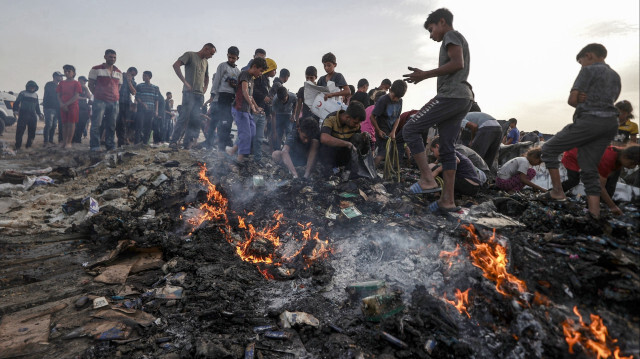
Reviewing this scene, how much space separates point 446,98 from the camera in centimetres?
362

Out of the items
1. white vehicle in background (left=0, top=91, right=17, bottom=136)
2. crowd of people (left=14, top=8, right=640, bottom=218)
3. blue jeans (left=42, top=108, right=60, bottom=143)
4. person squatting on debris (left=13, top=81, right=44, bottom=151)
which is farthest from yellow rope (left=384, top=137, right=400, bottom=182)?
white vehicle in background (left=0, top=91, right=17, bottom=136)

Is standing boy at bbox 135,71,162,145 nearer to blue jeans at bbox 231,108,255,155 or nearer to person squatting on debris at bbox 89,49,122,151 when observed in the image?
person squatting on debris at bbox 89,49,122,151

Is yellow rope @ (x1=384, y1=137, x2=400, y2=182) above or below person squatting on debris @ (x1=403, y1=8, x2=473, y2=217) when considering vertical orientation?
below

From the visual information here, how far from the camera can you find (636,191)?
16.4 feet

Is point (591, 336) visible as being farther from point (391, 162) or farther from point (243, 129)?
point (243, 129)

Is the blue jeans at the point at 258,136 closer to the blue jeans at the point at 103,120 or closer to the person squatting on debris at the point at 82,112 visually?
the blue jeans at the point at 103,120

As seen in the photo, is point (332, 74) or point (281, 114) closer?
point (332, 74)

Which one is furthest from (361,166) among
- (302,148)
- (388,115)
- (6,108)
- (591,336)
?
(6,108)

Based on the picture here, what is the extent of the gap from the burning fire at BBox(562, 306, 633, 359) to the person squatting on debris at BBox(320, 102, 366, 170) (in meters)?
3.89

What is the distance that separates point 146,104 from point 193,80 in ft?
10.6

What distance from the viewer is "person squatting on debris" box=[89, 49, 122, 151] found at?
7.62 m

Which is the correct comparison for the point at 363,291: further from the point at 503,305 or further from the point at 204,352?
the point at 204,352

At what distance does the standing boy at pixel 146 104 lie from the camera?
897cm

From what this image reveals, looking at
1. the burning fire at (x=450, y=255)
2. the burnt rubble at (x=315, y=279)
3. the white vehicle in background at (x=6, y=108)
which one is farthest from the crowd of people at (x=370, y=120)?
the white vehicle in background at (x=6, y=108)
